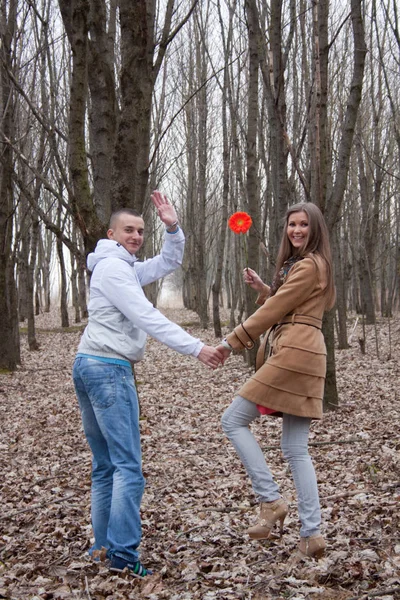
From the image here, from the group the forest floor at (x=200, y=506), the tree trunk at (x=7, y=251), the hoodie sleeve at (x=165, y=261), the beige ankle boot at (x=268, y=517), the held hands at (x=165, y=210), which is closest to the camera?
the forest floor at (x=200, y=506)

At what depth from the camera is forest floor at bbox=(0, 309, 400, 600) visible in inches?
116

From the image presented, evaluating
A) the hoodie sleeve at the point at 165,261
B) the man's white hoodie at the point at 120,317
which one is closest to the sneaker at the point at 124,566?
the man's white hoodie at the point at 120,317

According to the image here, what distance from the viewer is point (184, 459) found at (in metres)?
5.47

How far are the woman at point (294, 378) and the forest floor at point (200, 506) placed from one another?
0.32 metres

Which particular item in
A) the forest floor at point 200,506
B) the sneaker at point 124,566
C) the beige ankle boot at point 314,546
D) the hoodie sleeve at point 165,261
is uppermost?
the hoodie sleeve at point 165,261

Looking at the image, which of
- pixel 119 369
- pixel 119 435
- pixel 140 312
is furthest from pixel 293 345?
pixel 119 435

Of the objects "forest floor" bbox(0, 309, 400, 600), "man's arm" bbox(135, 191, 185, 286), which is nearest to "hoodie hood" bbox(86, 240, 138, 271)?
"man's arm" bbox(135, 191, 185, 286)

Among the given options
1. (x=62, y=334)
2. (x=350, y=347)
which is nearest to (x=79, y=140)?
(x=350, y=347)

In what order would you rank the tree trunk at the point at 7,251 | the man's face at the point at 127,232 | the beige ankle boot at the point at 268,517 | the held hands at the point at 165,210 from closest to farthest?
the beige ankle boot at the point at 268,517
the man's face at the point at 127,232
the held hands at the point at 165,210
the tree trunk at the point at 7,251

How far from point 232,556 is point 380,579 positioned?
0.89 meters

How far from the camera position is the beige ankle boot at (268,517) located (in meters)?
3.06

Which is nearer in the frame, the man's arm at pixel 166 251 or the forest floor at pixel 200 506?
the forest floor at pixel 200 506

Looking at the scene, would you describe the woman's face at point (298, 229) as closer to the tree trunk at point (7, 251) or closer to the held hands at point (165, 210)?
the held hands at point (165, 210)

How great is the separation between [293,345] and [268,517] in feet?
3.11
